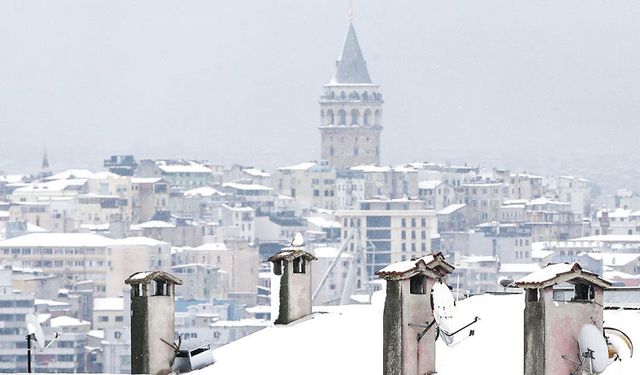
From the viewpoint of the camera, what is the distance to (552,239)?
187125 millimetres

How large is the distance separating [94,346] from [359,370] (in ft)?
377

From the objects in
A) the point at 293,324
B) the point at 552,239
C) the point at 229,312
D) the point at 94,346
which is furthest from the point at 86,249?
the point at 293,324

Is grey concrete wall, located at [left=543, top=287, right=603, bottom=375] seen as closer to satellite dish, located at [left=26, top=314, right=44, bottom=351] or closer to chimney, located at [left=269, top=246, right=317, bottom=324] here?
chimney, located at [left=269, top=246, right=317, bottom=324]

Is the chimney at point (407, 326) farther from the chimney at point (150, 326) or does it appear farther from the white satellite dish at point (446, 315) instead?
the chimney at point (150, 326)

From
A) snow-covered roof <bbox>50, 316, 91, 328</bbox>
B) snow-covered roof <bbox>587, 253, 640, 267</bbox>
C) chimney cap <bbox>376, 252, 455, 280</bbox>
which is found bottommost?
snow-covered roof <bbox>50, 316, 91, 328</bbox>

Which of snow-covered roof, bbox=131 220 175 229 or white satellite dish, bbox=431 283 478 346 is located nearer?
white satellite dish, bbox=431 283 478 346

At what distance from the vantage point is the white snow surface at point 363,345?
A: 12336mm

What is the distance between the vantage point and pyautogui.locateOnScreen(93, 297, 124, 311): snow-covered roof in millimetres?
134500

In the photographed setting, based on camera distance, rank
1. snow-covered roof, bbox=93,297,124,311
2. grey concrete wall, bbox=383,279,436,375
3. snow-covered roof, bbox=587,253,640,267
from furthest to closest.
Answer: snow-covered roof, bbox=587,253,640,267
snow-covered roof, bbox=93,297,124,311
grey concrete wall, bbox=383,279,436,375

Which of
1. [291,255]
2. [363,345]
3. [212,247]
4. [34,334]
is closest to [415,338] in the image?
[363,345]

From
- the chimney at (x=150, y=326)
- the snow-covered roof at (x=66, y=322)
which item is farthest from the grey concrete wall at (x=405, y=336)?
the snow-covered roof at (x=66, y=322)

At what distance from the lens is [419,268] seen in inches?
493

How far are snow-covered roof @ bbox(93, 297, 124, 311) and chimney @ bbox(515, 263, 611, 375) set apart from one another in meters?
122

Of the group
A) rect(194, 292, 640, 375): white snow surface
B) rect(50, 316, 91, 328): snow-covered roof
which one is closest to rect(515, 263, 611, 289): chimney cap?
rect(194, 292, 640, 375): white snow surface
